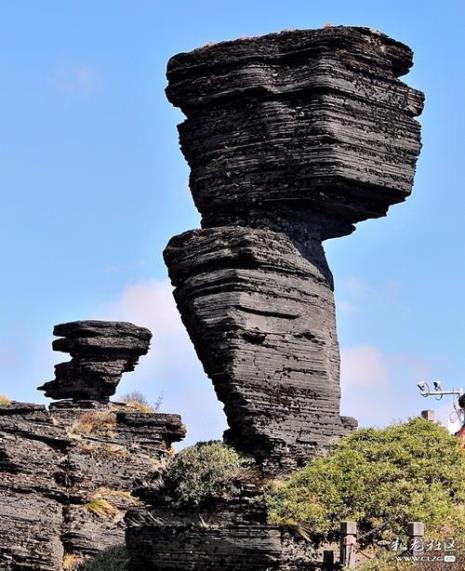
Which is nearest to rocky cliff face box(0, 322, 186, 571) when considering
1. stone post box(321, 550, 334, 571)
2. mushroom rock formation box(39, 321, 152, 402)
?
mushroom rock formation box(39, 321, 152, 402)

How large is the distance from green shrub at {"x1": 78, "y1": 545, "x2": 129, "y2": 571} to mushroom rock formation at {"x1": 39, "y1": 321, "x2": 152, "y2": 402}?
1762 centimetres

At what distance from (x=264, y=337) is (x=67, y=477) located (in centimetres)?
1073

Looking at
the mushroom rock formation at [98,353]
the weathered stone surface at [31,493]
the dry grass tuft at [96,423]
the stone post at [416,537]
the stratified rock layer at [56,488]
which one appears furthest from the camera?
the mushroom rock formation at [98,353]

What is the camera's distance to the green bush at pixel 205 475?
29781 mm

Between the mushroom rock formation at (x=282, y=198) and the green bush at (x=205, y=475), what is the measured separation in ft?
2.04

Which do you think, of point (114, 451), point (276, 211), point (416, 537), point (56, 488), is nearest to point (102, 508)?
point (56, 488)

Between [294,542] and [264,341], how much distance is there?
4201 millimetres

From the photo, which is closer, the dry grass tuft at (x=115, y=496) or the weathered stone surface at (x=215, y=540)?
the weathered stone surface at (x=215, y=540)

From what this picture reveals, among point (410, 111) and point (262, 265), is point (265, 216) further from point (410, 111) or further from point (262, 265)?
point (410, 111)

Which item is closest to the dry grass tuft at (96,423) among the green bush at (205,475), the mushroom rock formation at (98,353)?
the mushroom rock formation at (98,353)

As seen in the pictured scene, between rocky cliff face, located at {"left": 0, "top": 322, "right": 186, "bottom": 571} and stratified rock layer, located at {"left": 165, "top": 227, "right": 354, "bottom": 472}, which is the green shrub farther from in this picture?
stratified rock layer, located at {"left": 165, "top": 227, "right": 354, "bottom": 472}

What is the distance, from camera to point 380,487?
97.3 ft

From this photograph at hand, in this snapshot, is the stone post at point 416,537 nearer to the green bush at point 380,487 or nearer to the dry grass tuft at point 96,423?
the green bush at point 380,487

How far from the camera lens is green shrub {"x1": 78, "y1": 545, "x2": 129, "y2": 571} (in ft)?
106
